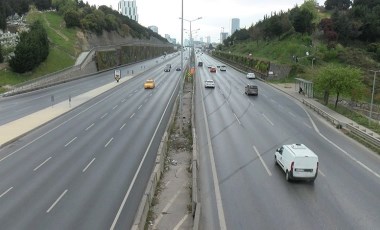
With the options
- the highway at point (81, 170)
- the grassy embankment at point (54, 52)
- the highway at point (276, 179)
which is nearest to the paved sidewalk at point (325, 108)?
the highway at point (276, 179)

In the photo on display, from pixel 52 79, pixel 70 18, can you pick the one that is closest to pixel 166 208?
pixel 52 79

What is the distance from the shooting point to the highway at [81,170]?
15508 millimetres

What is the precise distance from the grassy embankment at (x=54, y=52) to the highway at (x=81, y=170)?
24.0 meters

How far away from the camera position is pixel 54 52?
82688mm

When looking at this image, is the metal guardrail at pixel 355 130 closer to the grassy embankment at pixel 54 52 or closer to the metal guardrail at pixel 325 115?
the metal guardrail at pixel 325 115

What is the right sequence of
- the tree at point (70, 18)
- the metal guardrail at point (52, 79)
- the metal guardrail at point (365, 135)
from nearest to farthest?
the metal guardrail at point (365, 135) → the metal guardrail at point (52, 79) → the tree at point (70, 18)

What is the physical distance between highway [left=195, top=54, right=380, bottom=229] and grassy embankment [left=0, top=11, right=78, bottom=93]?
39433 millimetres

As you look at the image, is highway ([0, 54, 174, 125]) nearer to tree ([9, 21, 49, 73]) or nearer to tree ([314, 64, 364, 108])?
tree ([9, 21, 49, 73])

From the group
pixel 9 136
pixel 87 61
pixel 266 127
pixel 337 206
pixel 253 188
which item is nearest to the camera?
pixel 337 206

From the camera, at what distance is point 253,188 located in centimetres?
1831

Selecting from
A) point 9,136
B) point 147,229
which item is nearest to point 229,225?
point 147,229

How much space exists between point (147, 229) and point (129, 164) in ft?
27.8

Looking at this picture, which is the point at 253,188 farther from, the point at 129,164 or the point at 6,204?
the point at 6,204

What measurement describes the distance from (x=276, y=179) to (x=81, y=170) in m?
10.4
